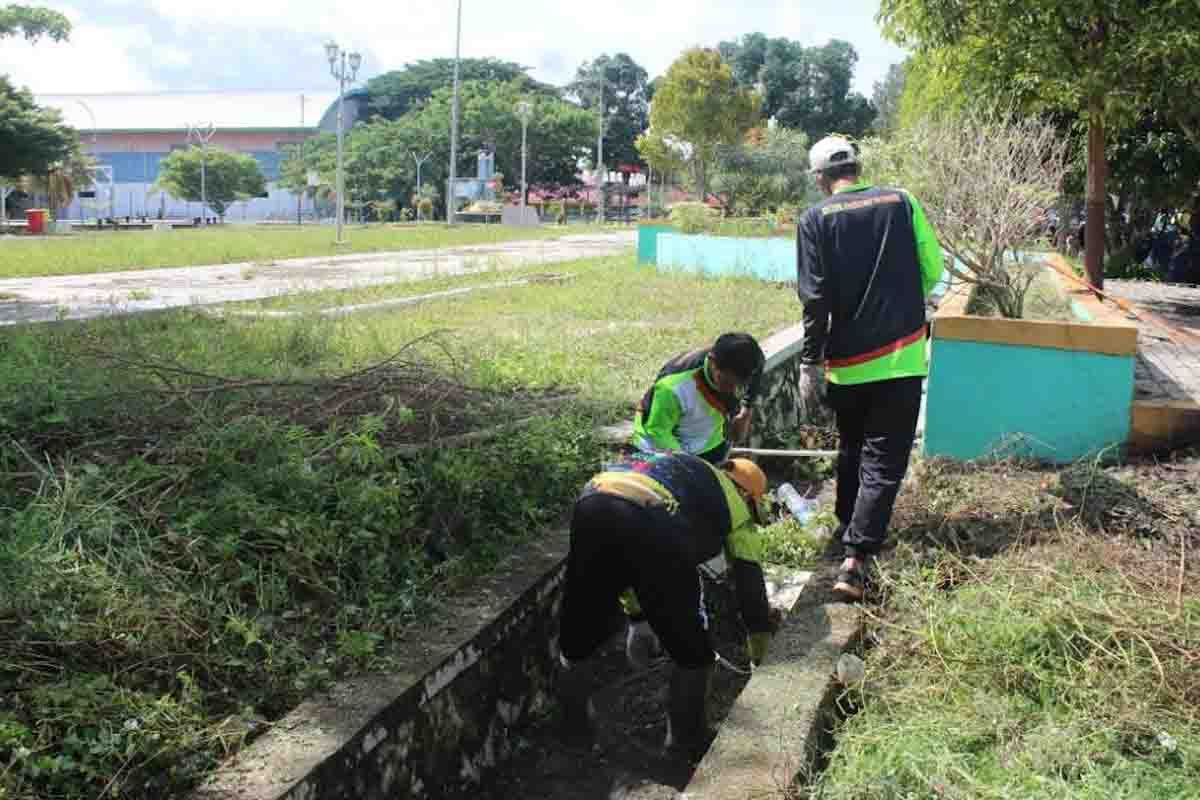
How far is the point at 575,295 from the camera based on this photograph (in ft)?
39.9

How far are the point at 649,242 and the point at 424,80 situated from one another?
2495 inches

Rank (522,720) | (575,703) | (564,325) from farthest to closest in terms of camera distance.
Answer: (564,325), (522,720), (575,703)

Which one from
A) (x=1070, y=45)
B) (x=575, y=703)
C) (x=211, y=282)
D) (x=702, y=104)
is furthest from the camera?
(x=702, y=104)

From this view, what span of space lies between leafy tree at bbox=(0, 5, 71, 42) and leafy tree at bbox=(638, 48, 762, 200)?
2377 cm

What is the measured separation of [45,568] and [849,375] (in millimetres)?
2819

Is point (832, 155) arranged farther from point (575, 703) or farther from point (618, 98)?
point (618, 98)

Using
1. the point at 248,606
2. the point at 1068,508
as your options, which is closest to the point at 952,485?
the point at 1068,508

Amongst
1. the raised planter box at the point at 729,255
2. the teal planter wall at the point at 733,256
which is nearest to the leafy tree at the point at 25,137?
the raised planter box at the point at 729,255

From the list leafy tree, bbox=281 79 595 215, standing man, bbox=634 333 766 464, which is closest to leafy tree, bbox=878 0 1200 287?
standing man, bbox=634 333 766 464

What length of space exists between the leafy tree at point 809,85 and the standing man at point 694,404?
68416 mm

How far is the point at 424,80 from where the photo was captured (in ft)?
250

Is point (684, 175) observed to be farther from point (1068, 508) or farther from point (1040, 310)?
point (1068, 508)

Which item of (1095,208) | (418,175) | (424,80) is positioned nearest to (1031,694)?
(1095,208)

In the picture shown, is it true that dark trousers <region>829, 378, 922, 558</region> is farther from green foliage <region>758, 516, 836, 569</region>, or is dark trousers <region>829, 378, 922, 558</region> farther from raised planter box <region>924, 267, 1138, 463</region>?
raised planter box <region>924, 267, 1138, 463</region>
